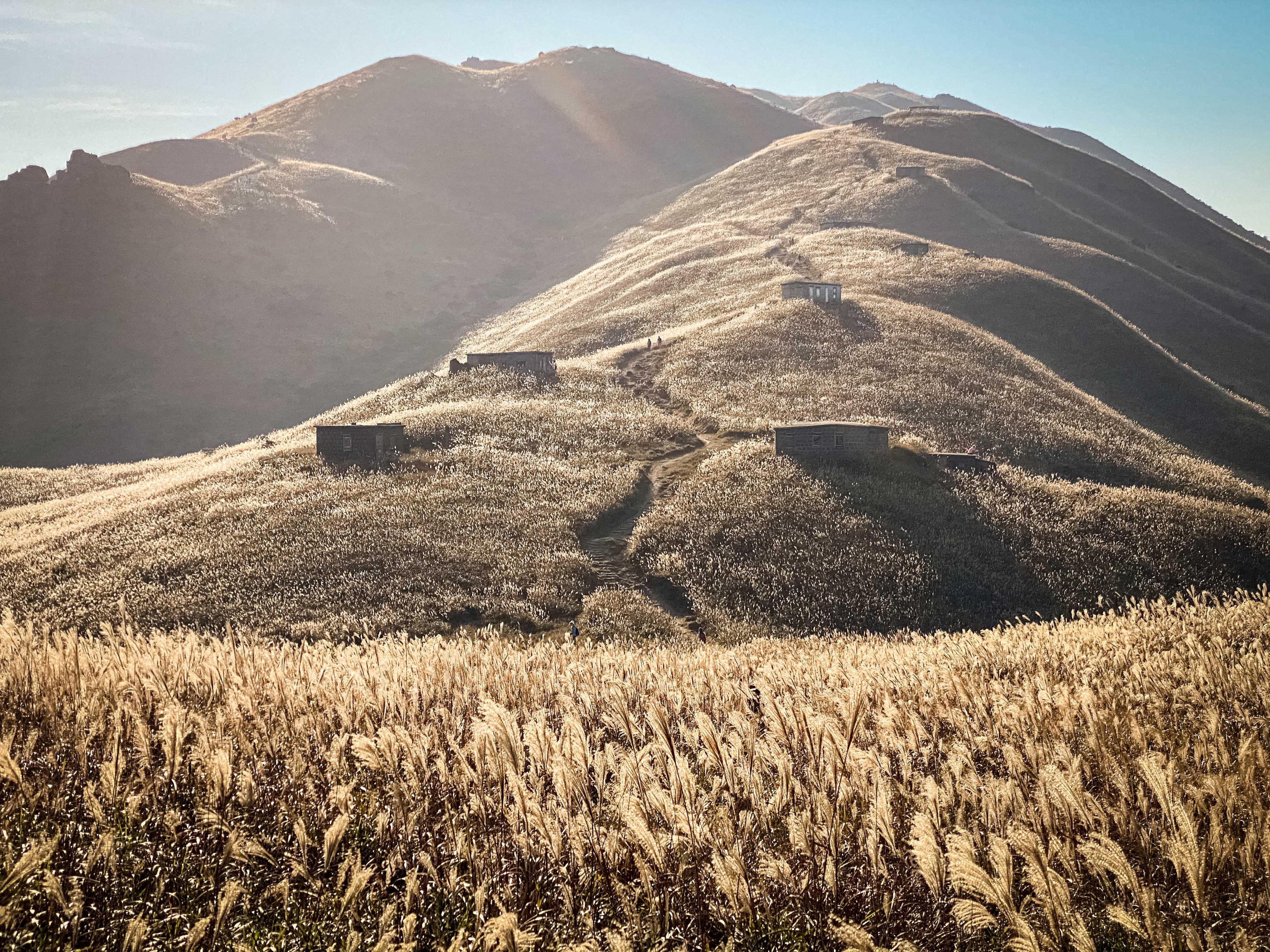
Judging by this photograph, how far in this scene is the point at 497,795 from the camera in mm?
5141

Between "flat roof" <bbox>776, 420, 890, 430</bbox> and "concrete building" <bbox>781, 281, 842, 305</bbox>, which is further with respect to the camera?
"concrete building" <bbox>781, 281, 842, 305</bbox>

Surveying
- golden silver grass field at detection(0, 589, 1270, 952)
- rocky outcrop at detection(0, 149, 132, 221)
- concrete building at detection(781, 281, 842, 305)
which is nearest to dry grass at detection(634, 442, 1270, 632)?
golden silver grass field at detection(0, 589, 1270, 952)

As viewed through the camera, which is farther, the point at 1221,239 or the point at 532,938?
the point at 1221,239

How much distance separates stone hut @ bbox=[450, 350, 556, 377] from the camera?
61750mm

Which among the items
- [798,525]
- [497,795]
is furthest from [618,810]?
[798,525]

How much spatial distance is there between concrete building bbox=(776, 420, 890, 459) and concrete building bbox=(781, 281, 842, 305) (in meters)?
34.0

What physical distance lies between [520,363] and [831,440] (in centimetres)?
2913

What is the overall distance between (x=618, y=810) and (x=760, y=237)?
110 m

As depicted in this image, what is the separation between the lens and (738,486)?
126ft

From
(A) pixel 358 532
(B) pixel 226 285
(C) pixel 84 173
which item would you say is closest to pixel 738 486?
(A) pixel 358 532

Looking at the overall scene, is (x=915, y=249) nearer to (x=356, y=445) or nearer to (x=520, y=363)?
(x=520, y=363)

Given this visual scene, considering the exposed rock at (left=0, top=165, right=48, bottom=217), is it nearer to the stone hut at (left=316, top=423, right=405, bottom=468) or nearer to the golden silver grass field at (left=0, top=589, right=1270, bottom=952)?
the stone hut at (left=316, top=423, right=405, bottom=468)

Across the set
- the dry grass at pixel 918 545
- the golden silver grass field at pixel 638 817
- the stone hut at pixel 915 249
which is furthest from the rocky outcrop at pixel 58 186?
the golden silver grass field at pixel 638 817

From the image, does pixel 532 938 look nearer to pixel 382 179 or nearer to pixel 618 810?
pixel 618 810
